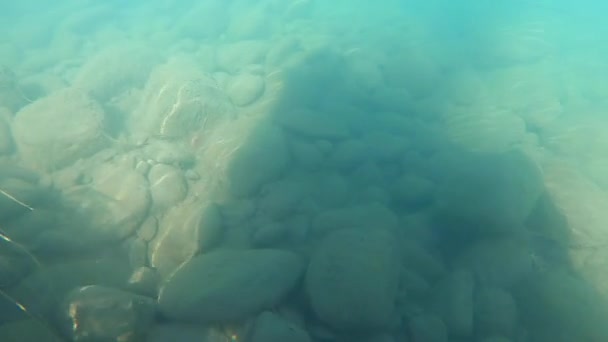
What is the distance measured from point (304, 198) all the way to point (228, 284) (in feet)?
6.10

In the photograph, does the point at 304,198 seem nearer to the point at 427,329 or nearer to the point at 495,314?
the point at 427,329

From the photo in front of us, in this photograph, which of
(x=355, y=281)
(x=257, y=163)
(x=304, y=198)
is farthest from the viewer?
(x=257, y=163)

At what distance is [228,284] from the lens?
3.60 metres

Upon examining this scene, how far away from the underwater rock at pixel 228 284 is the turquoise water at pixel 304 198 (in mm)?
20

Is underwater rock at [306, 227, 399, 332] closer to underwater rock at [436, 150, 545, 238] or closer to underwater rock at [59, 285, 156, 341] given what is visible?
underwater rock at [436, 150, 545, 238]

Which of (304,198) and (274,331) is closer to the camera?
(274,331)

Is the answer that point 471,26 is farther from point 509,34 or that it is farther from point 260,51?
point 260,51

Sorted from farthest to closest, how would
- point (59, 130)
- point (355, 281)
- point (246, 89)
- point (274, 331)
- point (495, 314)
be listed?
1. point (246, 89)
2. point (59, 130)
3. point (495, 314)
4. point (355, 281)
5. point (274, 331)

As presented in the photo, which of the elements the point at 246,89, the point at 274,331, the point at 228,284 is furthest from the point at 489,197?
the point at 246,89

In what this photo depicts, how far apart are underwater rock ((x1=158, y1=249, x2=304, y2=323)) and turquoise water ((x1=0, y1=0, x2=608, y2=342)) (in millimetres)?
20

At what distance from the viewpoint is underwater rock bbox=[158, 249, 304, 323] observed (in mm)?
3461

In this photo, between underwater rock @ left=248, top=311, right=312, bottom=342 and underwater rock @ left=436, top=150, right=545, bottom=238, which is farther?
underwater rock @ left=436, top=150, right=545, bottom=238

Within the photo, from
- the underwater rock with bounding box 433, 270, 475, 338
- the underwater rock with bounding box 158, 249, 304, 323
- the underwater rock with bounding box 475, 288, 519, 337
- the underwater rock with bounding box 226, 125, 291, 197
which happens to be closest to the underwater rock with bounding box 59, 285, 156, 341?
the underwater rock with bounding box 158, 249, 304, 323

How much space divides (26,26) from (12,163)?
11.2 m
